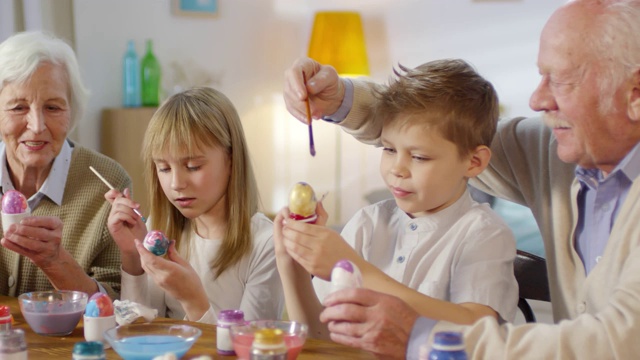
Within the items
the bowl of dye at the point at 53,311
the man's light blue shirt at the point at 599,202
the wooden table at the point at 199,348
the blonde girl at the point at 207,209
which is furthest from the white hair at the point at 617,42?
the bowl of dye at the point at 53,311

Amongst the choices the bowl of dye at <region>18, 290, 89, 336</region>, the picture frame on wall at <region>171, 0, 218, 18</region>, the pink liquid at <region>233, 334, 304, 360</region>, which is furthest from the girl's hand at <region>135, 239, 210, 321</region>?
the picture frame on wall at <region>171, 0, 218, 18</region>

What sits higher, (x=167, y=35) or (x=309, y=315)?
(x=167, y=35)

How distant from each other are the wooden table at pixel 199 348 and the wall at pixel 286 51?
11.0 feet

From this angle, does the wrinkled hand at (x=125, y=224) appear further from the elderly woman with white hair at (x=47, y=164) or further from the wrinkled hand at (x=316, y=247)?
the wrinkled hand at (x=316, y=247)

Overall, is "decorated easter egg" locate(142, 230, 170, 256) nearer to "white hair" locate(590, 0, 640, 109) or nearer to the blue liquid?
the blue liquid

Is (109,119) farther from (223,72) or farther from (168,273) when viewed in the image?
(168,273)

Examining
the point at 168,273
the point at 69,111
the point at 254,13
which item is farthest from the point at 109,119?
the point at 168,273

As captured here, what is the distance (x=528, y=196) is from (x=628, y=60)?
530mm

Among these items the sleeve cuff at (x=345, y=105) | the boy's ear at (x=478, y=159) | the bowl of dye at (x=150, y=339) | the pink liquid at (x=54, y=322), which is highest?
the sleeve cuff at (x=345, y=105)

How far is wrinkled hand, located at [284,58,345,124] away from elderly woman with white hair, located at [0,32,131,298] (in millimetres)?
834

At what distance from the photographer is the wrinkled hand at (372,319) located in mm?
1604

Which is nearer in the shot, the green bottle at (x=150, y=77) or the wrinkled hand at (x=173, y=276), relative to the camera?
the wrinkled hand at (x=173, y=276)

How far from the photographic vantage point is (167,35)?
18.0 ft

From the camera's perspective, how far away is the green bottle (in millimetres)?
5245
